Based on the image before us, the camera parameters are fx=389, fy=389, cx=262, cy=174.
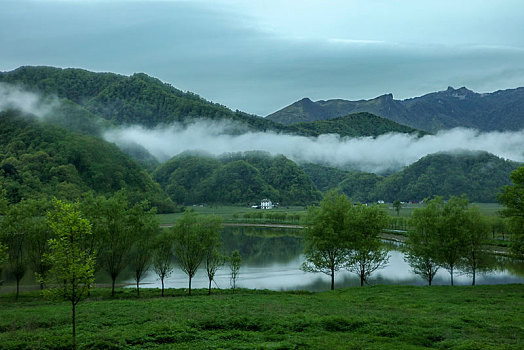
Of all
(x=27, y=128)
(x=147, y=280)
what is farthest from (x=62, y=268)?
(x=27, y=128)

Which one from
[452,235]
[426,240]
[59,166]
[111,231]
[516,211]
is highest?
[59,166]

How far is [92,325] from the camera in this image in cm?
2041

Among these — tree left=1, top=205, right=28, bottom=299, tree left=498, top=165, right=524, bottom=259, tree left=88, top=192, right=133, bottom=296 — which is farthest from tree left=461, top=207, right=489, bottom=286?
tree left=1, top=205, right=28, bottom=299

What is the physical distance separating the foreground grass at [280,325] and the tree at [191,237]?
12.2 m

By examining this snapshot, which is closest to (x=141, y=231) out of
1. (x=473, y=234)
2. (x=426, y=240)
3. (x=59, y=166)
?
A: (x=426, y=240)

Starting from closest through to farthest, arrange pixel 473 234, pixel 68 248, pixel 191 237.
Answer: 1. pixel 68 248
2. pixel 191 237
3. pixel 473 234

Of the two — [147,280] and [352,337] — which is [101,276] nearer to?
[147,280]

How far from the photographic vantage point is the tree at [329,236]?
41688mm

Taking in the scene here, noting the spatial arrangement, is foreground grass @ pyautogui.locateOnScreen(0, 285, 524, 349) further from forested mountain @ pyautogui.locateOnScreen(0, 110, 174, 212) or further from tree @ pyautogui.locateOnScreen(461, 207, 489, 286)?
forested mountain @ pyautogui.locateOnScreen(0, 110, 174, 212)

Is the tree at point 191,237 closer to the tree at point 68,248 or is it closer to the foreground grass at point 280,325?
the foreground grass at point 280,325

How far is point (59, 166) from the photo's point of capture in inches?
5177

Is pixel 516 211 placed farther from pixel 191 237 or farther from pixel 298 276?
pixel 191 237

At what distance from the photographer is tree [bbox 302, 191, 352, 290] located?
4169 cm

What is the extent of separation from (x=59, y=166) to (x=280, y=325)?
13197cm
